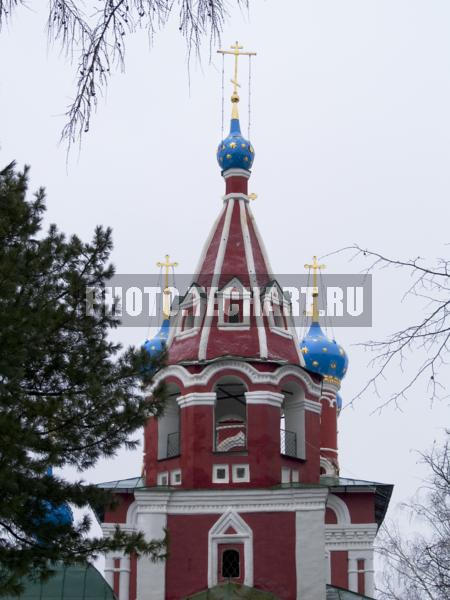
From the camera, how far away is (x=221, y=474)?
14.2 metres

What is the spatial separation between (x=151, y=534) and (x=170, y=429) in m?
1.74

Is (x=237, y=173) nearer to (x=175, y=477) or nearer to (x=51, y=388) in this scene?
(x=175, y=477)

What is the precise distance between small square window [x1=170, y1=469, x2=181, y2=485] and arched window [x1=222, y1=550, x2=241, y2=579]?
1234mm

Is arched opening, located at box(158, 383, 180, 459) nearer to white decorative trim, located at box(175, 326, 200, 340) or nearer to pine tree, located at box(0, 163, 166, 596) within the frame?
white decorative trim, located at box(175, 326, 200, 340)

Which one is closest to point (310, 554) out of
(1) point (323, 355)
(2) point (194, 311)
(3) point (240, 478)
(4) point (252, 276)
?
(3) point (240, 478)

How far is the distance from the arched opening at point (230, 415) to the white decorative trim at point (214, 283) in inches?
23.5

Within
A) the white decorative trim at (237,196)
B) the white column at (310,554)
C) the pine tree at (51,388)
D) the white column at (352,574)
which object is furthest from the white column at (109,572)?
the pine tree at (51,388)

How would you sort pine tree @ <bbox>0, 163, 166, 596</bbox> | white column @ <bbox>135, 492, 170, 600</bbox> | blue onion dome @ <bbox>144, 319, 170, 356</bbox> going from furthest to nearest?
1. blue onion dome @ <bbox>144, 319, 170, 356</bbox>
2. white column @ <bbox>135, 492, 170, 600</bbox>
3. pine tree @ <bbox>0, 163, 166, 596</bbox>

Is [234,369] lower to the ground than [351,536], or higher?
higher

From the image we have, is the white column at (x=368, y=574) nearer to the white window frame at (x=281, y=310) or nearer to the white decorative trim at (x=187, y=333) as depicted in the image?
the white window frame at (x=281, y=310)

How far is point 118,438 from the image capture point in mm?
8133

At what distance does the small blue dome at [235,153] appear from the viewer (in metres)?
16.6

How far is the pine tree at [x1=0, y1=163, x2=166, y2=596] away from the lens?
7.33 metres

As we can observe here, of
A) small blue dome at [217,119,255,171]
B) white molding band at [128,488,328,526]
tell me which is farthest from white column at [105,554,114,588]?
small blue dome at [217,119,255,171]
